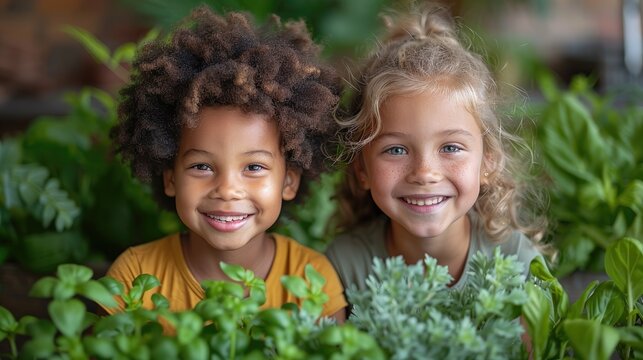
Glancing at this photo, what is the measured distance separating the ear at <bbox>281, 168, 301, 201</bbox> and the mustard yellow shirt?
12 centimetres

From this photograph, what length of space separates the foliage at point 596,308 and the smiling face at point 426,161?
8.2 inches

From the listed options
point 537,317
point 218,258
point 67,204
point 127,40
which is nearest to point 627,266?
point 537,317

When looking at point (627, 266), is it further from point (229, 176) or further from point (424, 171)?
point (229, 176)

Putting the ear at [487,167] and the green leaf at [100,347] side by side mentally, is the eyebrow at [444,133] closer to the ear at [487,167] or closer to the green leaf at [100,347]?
the ear at [487,167]

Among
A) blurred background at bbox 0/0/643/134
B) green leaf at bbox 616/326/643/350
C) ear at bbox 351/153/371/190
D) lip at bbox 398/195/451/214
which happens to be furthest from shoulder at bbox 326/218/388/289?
blurred background at bbox 0/0/643/134

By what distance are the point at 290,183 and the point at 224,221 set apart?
171 millimetres

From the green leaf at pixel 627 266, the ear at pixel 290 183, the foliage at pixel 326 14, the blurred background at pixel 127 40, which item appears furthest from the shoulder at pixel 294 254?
the blurred background at pixel 127 40

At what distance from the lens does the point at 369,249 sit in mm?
1567

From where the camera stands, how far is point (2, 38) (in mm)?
4387

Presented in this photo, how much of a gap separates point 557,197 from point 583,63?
347 cm

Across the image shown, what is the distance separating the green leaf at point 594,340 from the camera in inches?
36.6

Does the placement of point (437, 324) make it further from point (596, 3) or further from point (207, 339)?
point (596, 3)

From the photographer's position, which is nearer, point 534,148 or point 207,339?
point 207,339

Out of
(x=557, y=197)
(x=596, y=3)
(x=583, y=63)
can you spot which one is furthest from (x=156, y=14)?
(x=596, y=3)
